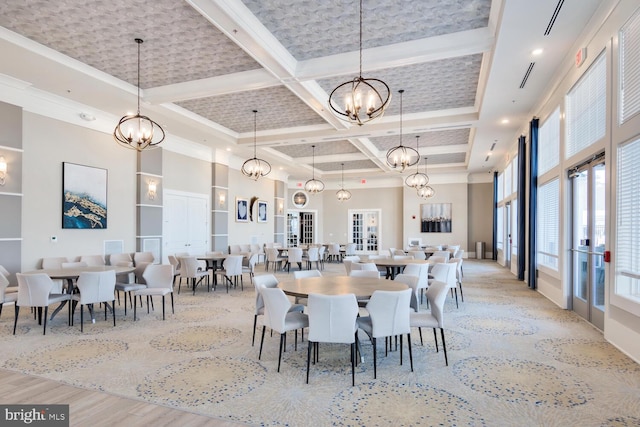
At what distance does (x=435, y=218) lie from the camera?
17.0 meters

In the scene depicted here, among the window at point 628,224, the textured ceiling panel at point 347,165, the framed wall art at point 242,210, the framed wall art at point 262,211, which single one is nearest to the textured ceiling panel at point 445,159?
the textured ceiling panel at point 347,165

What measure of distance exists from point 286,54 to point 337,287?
367 centimetres

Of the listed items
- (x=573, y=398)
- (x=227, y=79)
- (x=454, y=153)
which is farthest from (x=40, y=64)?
(x=454, y=153)

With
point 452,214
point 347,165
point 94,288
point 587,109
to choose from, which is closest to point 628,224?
point 587,109

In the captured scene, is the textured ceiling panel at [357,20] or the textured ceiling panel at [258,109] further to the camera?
the textured ceiling panel at [258,109]

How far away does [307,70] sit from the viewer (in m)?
6.18

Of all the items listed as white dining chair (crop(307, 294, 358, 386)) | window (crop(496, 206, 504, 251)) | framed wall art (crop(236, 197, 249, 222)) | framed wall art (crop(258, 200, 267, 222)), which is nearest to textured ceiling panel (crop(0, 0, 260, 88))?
white dining chair (crop(307, 294, 358, 386))

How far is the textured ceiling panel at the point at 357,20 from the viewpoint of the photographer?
15.3 ft

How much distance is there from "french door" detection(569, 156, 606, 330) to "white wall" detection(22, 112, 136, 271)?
895 centimetres

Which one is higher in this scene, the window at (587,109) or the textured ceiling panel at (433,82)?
the textured ceiling panel at (433,82)

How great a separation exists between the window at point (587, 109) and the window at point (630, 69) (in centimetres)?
52

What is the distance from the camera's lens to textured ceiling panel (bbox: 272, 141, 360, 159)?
11930 mm

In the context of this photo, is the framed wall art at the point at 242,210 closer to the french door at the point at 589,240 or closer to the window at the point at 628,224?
the french door at the point at 589,240

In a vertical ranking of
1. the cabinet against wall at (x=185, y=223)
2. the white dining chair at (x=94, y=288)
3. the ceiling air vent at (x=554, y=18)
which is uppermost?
the ceiling air vent at (x=554, y=18)
